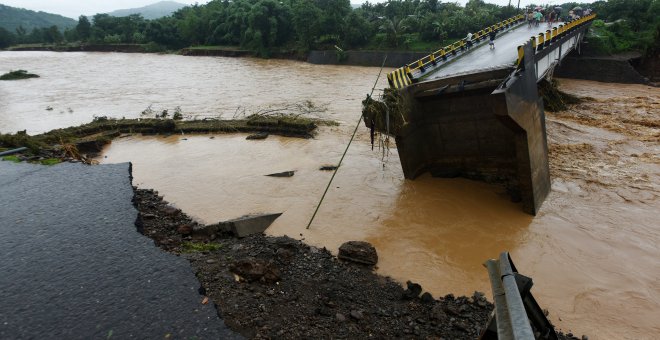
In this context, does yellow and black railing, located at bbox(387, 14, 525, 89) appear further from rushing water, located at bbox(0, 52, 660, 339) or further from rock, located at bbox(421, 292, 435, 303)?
rock, located at bbox(421, 292, 435, 303)

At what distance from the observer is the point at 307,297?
521 centimetres

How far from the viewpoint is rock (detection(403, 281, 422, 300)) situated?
5566 mm

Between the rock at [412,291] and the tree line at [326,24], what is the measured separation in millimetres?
32508

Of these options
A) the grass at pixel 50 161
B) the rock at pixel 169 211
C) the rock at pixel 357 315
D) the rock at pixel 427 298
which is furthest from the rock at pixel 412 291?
the grass at pixel 50 161

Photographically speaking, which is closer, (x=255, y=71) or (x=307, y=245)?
(x=307, y=245)

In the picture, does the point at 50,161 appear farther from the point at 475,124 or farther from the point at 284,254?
the point at 475,124

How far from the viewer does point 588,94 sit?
70.3 ft

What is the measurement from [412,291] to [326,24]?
4201cm

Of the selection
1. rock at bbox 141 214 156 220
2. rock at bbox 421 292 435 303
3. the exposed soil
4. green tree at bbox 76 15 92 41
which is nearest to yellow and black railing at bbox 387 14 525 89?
the exposed soil

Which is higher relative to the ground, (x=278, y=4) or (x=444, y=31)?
(x=278, y=4)

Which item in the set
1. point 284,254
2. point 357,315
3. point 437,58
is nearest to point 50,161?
point 284,254

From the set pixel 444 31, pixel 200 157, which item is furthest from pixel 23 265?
pixel 444 31

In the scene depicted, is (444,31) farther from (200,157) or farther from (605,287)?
(605,287)

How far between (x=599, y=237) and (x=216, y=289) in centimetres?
749
